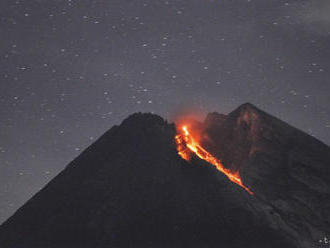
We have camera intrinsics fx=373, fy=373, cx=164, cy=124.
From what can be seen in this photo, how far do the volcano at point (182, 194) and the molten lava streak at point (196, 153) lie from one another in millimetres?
344

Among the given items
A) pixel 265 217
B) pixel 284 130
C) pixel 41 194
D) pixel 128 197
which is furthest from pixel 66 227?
pixel 284 130

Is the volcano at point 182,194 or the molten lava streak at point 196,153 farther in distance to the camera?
the molten lava streak at point 196,153

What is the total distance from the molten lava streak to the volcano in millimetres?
344

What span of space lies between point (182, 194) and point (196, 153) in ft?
65.5

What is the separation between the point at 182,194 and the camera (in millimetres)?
55031

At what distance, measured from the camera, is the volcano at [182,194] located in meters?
47.8

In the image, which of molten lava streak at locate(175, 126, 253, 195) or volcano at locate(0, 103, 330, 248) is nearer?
volcano at locate(0, 103, 330, 248)

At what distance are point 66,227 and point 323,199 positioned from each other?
4021 cm

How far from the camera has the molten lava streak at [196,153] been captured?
68.0 m

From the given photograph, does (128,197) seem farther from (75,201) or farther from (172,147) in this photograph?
(172,147)

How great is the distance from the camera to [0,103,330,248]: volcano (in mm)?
47750

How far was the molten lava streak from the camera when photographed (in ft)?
223

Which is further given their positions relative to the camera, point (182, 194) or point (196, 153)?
point (196, 153)

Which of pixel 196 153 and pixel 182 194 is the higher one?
pixel 182 194
